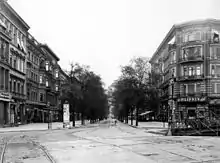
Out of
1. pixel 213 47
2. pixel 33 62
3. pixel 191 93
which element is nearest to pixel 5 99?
pixel 33 62

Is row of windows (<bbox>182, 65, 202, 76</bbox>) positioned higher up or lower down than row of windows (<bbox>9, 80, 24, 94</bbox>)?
higher up

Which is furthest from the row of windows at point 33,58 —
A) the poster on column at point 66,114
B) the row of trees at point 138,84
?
the poster on column at point 66,114

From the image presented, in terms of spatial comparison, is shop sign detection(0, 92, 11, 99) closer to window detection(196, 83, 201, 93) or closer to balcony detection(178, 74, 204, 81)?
balcony detection(178, 74, 204, 81)

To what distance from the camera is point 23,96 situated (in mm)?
59531

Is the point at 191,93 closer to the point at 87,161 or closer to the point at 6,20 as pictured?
the point at 6,20

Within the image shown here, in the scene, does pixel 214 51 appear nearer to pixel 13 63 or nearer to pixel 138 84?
pixel 138 84

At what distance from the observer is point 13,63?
53.5 m

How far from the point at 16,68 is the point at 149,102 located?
25524 mm

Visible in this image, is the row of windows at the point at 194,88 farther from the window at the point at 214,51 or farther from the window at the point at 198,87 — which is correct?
the window at the point at 214,51

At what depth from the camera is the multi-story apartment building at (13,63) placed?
4797cm

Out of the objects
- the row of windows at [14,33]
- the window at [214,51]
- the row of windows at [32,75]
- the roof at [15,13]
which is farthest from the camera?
the row of windows at [32,75]

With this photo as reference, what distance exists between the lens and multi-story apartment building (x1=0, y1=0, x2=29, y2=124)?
157ft

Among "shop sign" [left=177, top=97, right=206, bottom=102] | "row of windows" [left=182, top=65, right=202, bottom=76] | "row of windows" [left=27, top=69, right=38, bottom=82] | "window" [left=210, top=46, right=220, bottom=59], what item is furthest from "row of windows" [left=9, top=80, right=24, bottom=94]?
"window" [left=210, top=46, right=220, bottom=59]

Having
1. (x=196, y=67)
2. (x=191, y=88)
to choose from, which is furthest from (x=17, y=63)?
(x=196, y=67)
